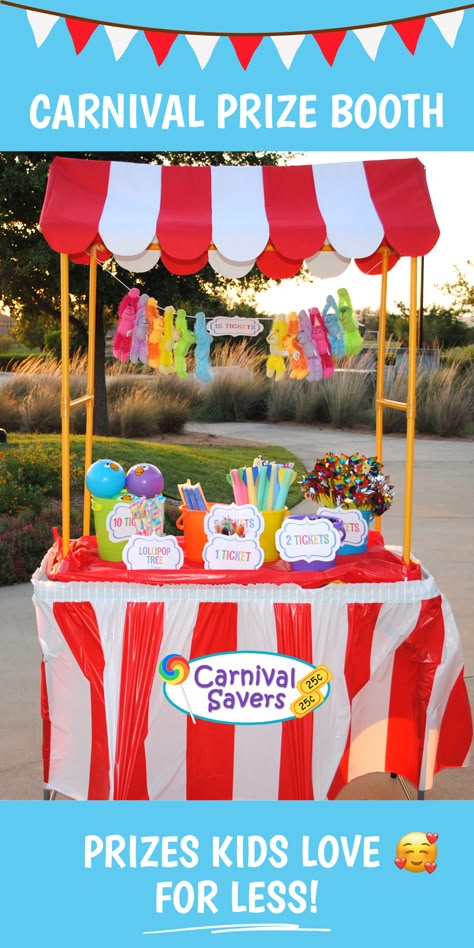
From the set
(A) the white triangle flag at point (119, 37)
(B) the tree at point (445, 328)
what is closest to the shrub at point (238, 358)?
(A) the white triangle flag at point (119, 37)

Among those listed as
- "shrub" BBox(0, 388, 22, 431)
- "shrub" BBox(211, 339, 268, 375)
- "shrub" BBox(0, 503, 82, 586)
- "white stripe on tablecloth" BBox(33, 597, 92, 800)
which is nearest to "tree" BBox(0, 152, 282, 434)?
"shrub" BBox(211, 339, 268, 375)

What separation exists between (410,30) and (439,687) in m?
2.97

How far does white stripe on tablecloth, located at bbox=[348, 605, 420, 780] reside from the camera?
9.81 feet

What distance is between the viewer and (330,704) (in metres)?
2.97

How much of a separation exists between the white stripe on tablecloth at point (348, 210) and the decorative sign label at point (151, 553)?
1.09m

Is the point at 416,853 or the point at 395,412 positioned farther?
the point at 395,412

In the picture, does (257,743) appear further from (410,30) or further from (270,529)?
(410,30)

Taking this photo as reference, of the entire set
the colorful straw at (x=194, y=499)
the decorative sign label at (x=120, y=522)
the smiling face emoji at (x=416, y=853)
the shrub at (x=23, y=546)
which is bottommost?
the smiling face emoji at (x=416, y=853)

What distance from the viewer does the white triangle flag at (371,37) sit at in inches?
164

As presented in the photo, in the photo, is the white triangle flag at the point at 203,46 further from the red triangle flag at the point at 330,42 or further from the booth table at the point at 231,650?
the booth table at the point at 231,650

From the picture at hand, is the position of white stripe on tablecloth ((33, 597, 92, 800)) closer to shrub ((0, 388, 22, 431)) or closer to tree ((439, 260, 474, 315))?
shrub ((0, 388, 22, 431))

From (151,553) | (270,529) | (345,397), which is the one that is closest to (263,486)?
(270,529)

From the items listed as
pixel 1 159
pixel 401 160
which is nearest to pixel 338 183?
pixel 401 160

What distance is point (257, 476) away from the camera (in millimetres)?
3295
